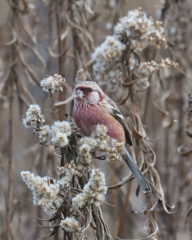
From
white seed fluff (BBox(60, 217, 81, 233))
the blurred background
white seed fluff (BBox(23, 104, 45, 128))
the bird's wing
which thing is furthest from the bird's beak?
white seed fluff (BBox(60, 217, 81, 233))

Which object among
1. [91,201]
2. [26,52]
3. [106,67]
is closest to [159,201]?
[91,201]

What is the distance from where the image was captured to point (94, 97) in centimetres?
239

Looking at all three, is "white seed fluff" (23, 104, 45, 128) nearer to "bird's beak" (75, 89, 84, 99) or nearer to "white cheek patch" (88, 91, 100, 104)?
"bird's beak" (75, 89, 84, 99)

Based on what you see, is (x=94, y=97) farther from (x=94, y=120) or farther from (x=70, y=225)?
(x=70, y=225)

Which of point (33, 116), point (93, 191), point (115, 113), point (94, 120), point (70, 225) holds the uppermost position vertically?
point (115, 113)

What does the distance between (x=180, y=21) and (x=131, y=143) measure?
2211 millimetres

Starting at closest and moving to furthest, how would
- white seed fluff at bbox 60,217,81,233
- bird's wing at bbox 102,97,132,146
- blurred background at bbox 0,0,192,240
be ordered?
1. white seed fluff at bbox 60,217,81,233
2. bird's wing at bbox 102,97,132,146
3. blurred background at bbox 0,0,192,240

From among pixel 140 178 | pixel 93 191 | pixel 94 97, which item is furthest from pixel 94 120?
pixel 93 191

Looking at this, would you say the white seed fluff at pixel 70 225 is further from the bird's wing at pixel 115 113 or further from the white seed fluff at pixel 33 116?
the bird's wing at pixel 115 113

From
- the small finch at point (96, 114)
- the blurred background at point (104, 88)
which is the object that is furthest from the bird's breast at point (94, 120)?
the blurred background at point (104, 88)

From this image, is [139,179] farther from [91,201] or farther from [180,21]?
[180,21]

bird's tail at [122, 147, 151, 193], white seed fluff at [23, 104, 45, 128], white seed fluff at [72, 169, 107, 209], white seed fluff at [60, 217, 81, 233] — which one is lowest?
white seed fluff at [60, 217, 81, 233]

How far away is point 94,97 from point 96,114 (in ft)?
0.51

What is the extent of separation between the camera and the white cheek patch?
2.37 meters
